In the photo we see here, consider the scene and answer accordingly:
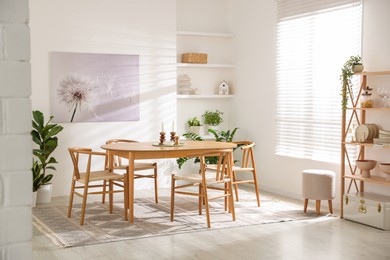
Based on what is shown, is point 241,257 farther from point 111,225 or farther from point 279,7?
point 279,7

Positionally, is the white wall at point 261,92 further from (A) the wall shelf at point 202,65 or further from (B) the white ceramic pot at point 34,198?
(B) the white ceramic pot at point 34,198

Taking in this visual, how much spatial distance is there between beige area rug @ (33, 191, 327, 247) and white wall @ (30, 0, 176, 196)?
3.25ft

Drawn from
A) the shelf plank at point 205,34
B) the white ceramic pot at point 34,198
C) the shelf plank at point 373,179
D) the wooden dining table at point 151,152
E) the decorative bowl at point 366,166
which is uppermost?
the shelf plank at point 205,34

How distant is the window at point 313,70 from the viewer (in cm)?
569

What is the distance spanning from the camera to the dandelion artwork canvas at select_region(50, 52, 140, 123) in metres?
6.38

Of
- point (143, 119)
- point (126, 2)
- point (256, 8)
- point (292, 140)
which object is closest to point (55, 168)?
point (143, 119)

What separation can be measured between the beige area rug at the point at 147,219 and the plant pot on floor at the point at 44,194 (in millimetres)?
151

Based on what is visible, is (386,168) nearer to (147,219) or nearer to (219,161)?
(219,161)

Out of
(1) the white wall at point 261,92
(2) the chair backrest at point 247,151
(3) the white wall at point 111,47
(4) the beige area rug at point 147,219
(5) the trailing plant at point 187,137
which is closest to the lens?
(4) the beige area rug at point 147,219

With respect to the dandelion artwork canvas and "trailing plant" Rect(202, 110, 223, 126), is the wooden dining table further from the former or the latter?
"trailing plant" Rect(202, 110, 223, 126)

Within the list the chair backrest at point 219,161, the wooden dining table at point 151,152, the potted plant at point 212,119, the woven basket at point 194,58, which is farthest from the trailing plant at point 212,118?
the chair backrest at point 219,161

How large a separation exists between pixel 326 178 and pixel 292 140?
1282 mm


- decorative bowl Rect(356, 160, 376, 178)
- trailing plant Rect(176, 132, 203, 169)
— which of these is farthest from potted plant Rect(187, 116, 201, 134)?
decorative bowl Rect(356, 160, 376, 178)

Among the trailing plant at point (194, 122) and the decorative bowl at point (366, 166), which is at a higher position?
the trailing plant at point (194, 122)
